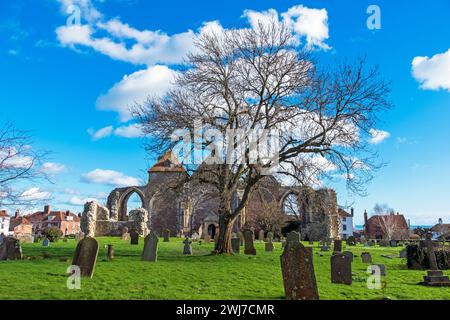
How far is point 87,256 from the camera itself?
9445 millimetres

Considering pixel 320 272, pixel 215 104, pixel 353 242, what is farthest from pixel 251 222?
pixel 320 272

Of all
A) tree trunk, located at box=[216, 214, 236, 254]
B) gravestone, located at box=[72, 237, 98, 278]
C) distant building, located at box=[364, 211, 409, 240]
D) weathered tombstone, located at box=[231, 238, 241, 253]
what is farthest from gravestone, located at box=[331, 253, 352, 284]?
distant building, located at box=[364, 211, 409, 240]

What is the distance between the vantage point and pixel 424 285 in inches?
386

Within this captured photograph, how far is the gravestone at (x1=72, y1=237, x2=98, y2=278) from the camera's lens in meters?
9.30

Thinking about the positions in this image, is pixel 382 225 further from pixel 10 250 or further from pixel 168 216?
pixel 10 250

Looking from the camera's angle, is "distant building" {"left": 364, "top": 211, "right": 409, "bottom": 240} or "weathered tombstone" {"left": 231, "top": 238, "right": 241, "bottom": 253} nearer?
"weathered tombstone" {"left": 231, "top": 238, "right": 241, "bottom": 253}

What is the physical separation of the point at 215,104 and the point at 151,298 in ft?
38.1

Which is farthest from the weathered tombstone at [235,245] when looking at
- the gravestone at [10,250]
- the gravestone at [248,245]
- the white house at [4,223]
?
the white house at [4,223]

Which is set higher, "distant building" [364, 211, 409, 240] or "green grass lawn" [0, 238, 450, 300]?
"distant building" [364, 211, 409, 240]

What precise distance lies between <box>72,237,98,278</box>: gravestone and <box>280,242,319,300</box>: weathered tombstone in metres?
5.13

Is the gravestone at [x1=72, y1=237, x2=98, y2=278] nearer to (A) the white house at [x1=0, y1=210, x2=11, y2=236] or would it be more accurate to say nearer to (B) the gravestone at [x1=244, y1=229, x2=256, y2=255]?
(B) the gravestone at [x1=244, y1=229, x2=256, y2=255]

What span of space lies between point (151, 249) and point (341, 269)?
693 cm

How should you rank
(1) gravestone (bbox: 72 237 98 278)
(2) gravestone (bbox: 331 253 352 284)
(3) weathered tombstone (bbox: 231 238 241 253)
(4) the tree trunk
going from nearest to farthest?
(1) gravestone (bbox: 72 237 98 278) → (2) gravestone (bbox: 331 253 352 284) → (4) the tree trunk → (3) weathered tombstone (bbox: 231 238 241 253)

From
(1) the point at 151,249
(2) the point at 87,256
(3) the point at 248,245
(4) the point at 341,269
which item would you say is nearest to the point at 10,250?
(1) the point at 151,249
